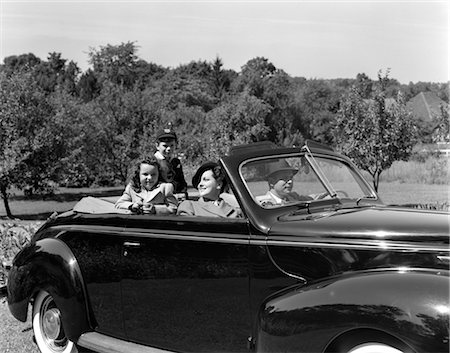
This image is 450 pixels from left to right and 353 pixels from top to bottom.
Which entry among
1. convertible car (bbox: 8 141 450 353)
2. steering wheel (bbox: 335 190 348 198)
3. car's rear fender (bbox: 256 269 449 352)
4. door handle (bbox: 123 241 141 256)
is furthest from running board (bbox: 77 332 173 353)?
steering wheel (bbox: 335 190 348 198)

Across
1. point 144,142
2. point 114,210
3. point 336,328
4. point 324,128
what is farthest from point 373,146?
point 324,128

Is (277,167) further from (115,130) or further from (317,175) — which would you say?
(115,130)

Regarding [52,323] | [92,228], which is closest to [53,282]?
[52,323]

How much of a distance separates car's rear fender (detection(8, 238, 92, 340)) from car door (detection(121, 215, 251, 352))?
0.45 meters

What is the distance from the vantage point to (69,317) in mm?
4066

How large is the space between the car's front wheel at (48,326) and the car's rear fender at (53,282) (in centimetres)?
10

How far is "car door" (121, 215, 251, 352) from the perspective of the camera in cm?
328

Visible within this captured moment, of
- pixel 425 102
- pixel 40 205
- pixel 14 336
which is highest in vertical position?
A: pixel 425 102

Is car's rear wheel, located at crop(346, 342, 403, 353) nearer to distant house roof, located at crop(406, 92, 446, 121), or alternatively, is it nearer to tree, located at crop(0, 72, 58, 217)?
tree, located at crop(0, 72, 58, 217)

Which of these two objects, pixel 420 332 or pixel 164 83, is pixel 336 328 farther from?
pixel 164 83

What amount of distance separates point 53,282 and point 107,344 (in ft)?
2.36

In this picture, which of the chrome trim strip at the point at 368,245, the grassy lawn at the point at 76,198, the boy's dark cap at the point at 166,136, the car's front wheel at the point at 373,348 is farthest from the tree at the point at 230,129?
the car's front wheel at the point at 373,348

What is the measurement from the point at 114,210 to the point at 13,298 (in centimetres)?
117

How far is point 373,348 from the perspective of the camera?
2682 millimetres
